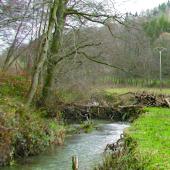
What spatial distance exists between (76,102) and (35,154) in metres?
13.1

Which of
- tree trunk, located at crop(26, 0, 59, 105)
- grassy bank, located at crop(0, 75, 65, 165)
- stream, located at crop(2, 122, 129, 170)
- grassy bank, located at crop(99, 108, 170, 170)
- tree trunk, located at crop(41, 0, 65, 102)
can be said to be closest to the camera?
grassy bank, located at crop(99, 108, 170, 170)

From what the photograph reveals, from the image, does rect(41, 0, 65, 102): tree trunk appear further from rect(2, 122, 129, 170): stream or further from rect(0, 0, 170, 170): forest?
rect(2, 122, 129, 170): stream

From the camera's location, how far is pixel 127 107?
30406mm

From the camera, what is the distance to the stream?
14242mm

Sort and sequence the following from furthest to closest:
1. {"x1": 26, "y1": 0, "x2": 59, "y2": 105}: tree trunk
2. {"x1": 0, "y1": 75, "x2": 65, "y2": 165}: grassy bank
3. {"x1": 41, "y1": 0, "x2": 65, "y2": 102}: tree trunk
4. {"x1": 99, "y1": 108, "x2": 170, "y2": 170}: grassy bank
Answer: {"x1": 41, "y1": 0, "x2": 65, "y2": 102}: tree trunk
{"x1": 26, "y1": 0, "x2": 59, "y2": 105}: tree trunk
{"x1": 0, "y1": 75, "x2": 65, "y2": 165}: grassy bank
{"x1": 99, "y1": 108, "x2": 170, "y2": 170}: grassy bank

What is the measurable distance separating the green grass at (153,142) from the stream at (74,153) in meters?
1.63

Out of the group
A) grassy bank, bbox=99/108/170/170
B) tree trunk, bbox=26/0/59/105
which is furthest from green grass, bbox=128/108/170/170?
tree trunk, bbox=26/0/59/105

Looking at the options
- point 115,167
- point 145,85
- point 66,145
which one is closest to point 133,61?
point 145,85

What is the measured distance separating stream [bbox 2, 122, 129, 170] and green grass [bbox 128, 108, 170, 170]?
1.63 meters

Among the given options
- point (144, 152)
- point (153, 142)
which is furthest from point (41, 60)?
point (144, 152)

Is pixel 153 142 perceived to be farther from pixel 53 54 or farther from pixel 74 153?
pixel 53 54

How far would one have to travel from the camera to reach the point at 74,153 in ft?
54.5

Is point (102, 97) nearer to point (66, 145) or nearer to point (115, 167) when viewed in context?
point (66, 145)

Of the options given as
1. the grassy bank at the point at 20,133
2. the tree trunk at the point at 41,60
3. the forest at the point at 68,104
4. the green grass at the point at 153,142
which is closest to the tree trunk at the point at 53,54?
the forest at the point at 68,104
